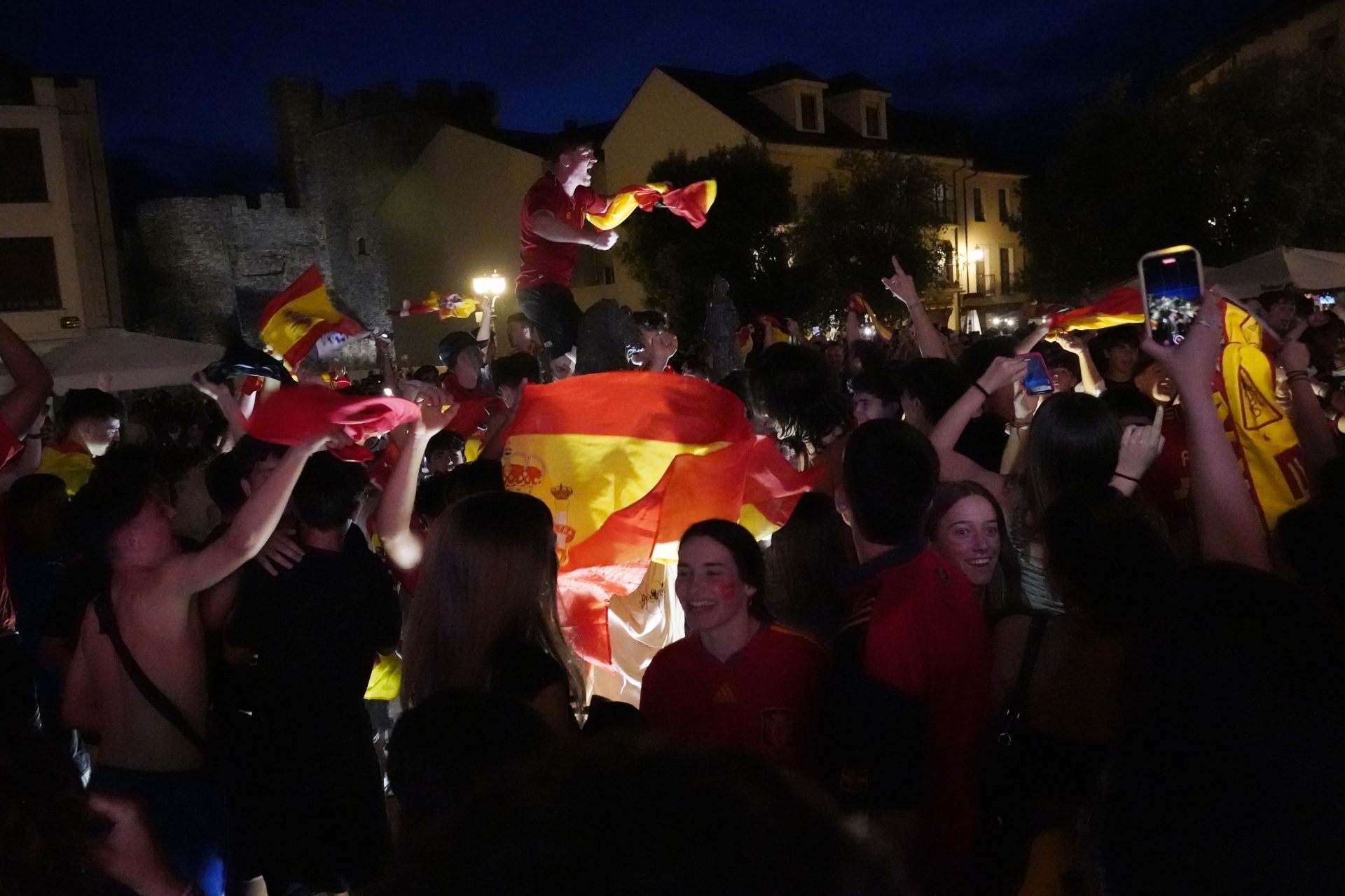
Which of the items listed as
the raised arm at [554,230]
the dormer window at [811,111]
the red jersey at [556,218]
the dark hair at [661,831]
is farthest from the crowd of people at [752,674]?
the dormer window at [811,111]

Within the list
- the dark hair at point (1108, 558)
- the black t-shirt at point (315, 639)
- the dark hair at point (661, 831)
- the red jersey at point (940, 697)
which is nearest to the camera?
the dark hair at point (661, 831)

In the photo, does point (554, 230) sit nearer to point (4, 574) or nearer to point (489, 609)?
point (4, 574)

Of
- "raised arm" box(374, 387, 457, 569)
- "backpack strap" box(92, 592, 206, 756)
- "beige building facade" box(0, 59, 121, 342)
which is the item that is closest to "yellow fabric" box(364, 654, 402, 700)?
"raised arm" box(374, 387, 457, 569)

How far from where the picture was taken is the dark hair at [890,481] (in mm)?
2838

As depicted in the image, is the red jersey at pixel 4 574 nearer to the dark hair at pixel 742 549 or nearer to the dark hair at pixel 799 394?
the dark hair at pixel 742 549

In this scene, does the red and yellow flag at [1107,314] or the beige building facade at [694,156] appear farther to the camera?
the beige building facade at [694,156]

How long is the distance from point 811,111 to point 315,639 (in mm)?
38304

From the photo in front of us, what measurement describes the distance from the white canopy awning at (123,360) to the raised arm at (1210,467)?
13.6 m

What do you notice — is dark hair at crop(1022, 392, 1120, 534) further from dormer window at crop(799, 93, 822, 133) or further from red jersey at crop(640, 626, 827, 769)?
dormer window at crop(799, 93, 822, 133)

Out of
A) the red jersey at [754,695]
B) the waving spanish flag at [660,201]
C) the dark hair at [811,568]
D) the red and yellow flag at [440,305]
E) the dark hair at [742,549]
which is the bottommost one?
the red jersey at [754,695]

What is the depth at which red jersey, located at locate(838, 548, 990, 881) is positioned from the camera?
2.57 m

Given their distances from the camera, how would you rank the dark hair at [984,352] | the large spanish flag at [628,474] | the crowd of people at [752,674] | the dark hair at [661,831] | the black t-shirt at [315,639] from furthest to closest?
1. the dark hair at [984,352]
2. the large spanish flag at [628,474]
3. the black t-shirt at [315,639]
4. the crowd of people at [752,674]
5. the dark hair at [661,831]

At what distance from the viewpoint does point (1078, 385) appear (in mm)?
6727

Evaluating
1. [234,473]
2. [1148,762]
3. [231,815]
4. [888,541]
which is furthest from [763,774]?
[234,473]
